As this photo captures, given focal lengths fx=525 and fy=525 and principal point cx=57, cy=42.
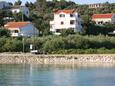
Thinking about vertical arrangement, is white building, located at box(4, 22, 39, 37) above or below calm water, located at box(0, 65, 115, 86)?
above

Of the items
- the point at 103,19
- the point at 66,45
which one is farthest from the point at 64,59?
the point at 103,19

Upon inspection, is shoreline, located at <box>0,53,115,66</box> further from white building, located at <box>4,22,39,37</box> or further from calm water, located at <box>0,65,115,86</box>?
white building, located at <box>4,22,39,37</box>

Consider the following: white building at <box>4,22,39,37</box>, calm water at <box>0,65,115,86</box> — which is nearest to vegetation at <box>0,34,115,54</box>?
calm water at <box>0,65,115,86</box>

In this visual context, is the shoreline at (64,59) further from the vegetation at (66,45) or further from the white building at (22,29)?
the white building at (22,29)

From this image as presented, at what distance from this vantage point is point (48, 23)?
79312mm

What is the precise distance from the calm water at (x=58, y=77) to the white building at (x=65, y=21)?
27.4 metres

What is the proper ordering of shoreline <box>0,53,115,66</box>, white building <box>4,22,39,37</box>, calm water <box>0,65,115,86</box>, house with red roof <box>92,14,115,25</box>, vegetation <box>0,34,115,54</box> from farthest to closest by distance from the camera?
1. house with red roof <box>92,14,115,25</box>
2. white building <box>4,22,39,37</box>
3. vegetation <box>0,34,115,54</box>
4. shoreline <box>0,53,115,66</box>
5. calm water <box>0,65,115,86</box>

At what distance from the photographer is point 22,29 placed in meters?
74.1

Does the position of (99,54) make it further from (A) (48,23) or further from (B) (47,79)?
(A) (48,23)

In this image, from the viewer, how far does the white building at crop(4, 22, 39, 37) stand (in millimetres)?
72750

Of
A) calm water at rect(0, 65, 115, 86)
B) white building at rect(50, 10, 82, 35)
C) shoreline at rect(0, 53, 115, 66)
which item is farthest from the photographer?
white building at rect(50, 10, 82, 35)

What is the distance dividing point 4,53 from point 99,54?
10552mm

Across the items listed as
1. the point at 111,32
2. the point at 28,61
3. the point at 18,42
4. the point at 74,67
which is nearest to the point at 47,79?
the point at 74,67

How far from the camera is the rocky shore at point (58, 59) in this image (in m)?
53.7
